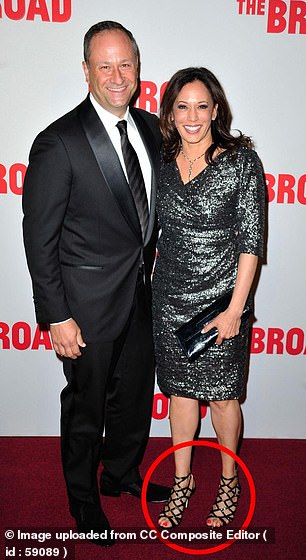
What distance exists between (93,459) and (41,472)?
19.8 inches

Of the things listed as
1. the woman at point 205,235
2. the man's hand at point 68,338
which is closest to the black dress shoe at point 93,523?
the woman at point 205,235

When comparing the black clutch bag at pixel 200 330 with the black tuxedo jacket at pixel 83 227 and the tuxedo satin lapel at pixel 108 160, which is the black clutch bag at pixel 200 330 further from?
the tuxedo satin lapel at pixel 108 160

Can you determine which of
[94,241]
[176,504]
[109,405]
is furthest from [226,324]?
[176,504]

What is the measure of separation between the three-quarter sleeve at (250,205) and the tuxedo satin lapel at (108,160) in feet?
1.25

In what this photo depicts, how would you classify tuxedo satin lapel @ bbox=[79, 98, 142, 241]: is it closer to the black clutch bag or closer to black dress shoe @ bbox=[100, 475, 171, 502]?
the black clutch bag

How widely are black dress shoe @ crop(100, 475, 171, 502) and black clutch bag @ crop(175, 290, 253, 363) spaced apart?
0.71 metres

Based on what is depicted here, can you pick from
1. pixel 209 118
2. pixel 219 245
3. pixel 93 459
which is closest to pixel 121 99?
pixel 209 118

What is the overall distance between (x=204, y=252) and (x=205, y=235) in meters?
0.06

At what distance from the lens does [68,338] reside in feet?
7.39

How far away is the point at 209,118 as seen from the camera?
2188mm

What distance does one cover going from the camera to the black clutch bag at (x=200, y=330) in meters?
2.26

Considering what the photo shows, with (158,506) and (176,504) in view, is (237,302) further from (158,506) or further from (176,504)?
(158,506)

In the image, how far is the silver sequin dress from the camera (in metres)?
2.15

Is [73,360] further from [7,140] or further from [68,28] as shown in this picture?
[68,28]
